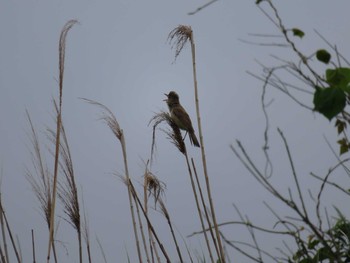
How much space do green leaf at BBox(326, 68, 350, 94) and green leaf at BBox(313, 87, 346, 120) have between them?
25 mm

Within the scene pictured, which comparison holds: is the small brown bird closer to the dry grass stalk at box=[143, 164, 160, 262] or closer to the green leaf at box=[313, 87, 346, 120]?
the dry grass stalk at box=[143, 164, 160, 262]

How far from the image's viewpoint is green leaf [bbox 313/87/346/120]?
2.61 feet

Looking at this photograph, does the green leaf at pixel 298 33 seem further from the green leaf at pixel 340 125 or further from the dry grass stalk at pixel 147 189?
the dry grass stalk at pixel 147 189

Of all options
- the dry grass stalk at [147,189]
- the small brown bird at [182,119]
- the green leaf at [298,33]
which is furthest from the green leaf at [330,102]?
the small brown bird at [182,119]

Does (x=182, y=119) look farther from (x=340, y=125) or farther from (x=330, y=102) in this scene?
(x=330, y=102)

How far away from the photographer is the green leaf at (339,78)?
0.84 meters

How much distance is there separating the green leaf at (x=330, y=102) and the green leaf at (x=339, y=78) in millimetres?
25

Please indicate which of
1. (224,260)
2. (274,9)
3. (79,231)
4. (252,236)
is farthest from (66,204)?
(274,9)

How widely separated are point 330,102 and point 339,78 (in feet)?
0.25

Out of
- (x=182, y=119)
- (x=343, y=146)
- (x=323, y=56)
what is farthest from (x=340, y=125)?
(x=182, y=119)

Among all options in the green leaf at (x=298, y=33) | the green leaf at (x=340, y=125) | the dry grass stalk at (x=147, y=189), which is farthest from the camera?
the dry grass stalk at (x=147, y=189)

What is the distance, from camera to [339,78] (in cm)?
85

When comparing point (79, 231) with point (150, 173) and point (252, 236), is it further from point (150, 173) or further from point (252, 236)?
point (252, 236)

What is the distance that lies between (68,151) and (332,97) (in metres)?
1.67
